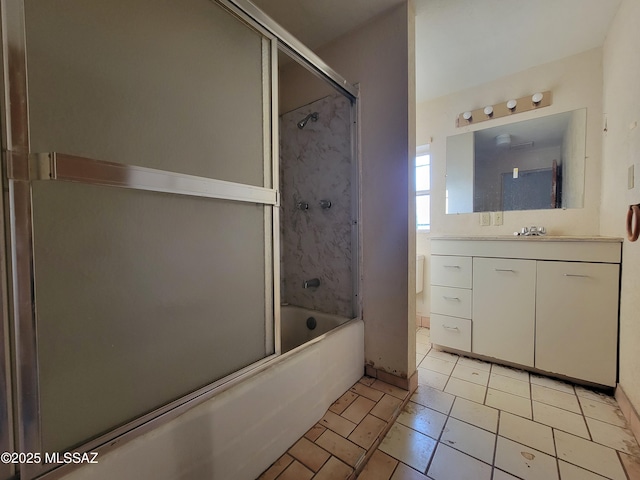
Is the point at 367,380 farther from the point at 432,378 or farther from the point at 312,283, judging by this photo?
the point at 312,283

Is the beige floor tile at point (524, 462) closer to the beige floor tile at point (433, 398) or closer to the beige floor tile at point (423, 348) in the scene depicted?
the beige floor tile at point (433, 398)

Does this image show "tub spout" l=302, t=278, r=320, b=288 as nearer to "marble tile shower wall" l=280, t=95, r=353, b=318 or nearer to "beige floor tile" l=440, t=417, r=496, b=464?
"marble tile shower wall" l=280, t=95, r=353, b=318

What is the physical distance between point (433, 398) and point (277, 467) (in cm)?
95

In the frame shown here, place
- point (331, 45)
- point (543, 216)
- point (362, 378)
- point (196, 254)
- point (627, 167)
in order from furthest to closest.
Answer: point (543, 216)
point (331, 45)
point (362, 378)
point (627, 167)
point (196, 254)

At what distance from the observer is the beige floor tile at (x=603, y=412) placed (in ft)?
4.20

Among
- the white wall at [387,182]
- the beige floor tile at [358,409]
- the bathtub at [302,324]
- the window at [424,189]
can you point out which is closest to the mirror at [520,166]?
the window at [424,189]

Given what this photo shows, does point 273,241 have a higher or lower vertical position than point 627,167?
lower

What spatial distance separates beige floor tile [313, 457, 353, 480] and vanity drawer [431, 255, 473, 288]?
1.45 m

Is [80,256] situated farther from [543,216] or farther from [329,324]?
[543,216]

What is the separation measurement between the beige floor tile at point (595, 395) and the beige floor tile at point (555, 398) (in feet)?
0.24

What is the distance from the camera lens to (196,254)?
88 centimetres

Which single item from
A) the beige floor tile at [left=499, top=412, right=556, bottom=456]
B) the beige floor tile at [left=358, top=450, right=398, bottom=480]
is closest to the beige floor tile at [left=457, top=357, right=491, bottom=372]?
the beige floor tile at [left=499, top=412, right=556, bottom=456]

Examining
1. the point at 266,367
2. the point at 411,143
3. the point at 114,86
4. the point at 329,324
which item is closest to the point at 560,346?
the point at 329,324

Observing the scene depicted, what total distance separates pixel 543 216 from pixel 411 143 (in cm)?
135
